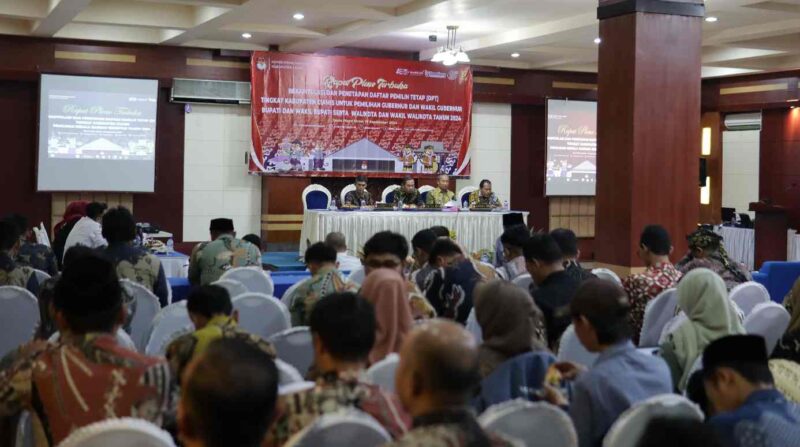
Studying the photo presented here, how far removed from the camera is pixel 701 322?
3736mm

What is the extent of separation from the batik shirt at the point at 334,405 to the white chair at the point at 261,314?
2214 millimetres

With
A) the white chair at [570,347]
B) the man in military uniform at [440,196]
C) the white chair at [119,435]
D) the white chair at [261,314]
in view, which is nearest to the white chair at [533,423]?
the white chair at [119,435]

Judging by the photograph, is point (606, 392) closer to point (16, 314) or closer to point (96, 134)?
point (16, 314)

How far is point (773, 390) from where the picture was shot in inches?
99.7

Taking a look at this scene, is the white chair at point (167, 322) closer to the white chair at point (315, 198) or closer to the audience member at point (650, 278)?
the audience member at point (650, 278)

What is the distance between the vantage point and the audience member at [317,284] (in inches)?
180

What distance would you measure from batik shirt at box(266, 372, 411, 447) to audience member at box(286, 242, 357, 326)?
2.11 m

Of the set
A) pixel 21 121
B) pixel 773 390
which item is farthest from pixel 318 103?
pixel 773 390

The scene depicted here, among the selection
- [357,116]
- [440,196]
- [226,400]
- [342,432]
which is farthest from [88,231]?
[357,116]

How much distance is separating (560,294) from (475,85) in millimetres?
11278

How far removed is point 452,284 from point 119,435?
10.1 ft

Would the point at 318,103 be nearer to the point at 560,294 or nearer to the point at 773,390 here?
the point at 560,294

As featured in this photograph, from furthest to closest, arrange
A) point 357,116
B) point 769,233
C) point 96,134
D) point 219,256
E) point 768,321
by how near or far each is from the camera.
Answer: point 357,116 < point 769,233 < point 96,134 < point 219,256 < point 768,321

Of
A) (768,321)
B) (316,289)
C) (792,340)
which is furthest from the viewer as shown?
(768,321)
